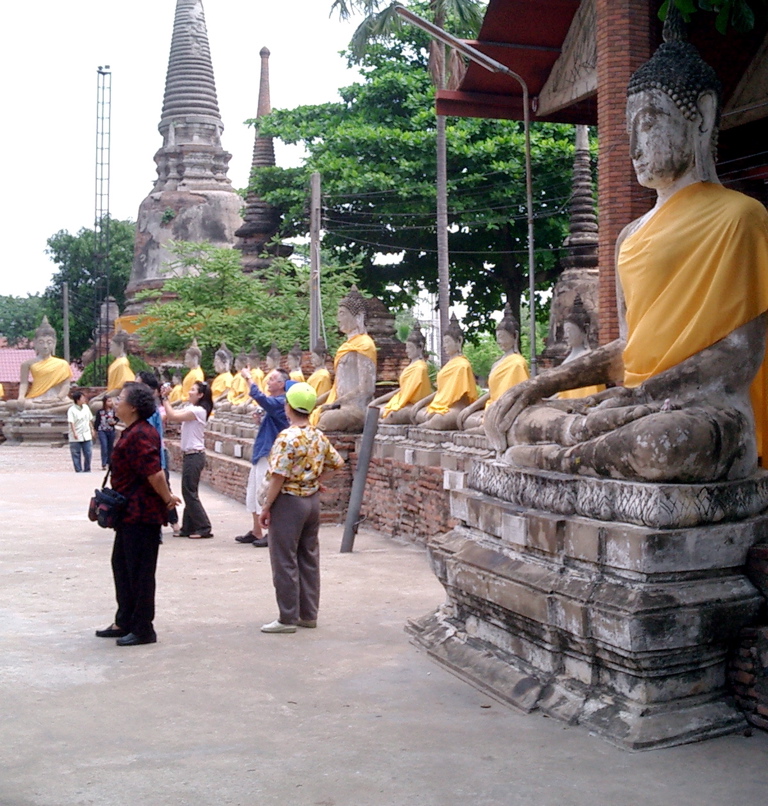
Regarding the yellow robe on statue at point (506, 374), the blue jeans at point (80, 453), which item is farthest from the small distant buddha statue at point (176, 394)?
the yellow robe on statue at point (506, 374)

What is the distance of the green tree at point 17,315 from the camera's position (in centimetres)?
6975

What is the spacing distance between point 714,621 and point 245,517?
29.8 ft

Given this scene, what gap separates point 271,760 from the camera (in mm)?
4254

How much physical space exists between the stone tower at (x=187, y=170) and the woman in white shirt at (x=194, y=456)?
84.9 feet

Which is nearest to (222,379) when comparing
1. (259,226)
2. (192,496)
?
(192,496)

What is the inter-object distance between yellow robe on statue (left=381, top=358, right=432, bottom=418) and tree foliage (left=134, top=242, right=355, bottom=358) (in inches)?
571

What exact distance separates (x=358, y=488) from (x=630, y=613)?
227 inches

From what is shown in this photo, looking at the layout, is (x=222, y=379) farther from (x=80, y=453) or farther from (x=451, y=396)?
(x=451, y=396)

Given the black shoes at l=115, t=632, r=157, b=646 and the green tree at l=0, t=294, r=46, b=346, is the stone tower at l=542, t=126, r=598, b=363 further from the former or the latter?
the green tree at l=0, t=294, r=46, b=346

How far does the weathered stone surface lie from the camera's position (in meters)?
4.44

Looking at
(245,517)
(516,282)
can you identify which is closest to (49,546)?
(245,517)

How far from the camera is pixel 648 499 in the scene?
14.6 feet

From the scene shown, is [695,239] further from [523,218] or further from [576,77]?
[523,218]

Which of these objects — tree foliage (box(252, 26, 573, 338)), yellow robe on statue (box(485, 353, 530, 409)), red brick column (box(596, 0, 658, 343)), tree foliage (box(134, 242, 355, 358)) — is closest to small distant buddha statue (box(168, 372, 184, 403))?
tree foliage (box(134, 242, 355, 358))
